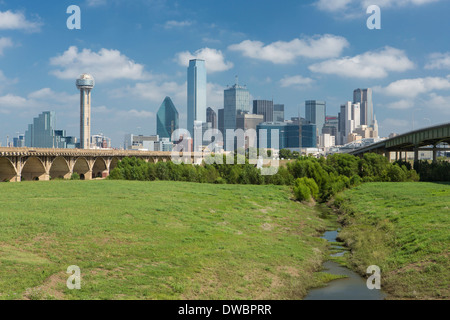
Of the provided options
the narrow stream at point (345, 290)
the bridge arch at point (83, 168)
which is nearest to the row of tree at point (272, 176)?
the bridge arch at point (83, 168)

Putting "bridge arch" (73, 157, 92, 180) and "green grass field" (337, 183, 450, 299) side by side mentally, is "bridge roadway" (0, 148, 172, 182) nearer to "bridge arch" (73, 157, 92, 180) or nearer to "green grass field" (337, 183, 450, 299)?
"bridge arch" (73, 157, 92, 180)

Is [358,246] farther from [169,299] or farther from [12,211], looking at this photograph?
[12,211]

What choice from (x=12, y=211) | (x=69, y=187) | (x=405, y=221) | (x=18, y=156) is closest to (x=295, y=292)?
(x=405, y=221)

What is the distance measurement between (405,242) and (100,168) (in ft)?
433

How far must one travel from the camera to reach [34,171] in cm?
10162

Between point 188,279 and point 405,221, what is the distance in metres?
26.6

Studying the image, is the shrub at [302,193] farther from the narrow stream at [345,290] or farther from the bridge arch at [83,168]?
the bridge arch at [83,168]

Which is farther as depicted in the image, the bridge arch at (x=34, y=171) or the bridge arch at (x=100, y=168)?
the bridge arch at (x=100, y=168)

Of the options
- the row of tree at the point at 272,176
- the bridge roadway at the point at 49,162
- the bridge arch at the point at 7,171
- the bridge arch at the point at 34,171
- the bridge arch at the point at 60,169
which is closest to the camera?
the row of tree at the point at 272,176

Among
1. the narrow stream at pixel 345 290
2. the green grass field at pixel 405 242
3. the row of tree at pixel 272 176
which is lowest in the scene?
the narrow stream at pixel 345 290

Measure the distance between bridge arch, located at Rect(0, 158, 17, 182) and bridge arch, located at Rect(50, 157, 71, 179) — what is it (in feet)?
70.9

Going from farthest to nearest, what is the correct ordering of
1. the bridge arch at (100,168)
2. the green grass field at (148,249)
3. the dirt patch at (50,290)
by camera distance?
the bridge arch at (100,168), the green grass field at (148,249), the dirt patch at (50,290)

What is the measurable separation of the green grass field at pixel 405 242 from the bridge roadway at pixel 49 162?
69.3 m

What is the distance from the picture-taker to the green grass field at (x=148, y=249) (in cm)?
2239
